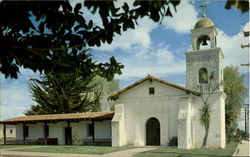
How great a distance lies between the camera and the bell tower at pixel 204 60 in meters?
23.5

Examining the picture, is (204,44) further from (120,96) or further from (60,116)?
(60,116)

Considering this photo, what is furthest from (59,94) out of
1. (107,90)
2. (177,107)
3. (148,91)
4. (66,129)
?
(177,107)

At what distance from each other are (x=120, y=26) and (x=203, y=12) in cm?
2221

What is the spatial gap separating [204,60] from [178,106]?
4114 mm

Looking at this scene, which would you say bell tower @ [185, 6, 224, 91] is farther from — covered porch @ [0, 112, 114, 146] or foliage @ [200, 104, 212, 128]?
covered porch @ [0, 112, 114, 146]

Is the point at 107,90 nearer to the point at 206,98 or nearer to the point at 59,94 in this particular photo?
the point at 59,94

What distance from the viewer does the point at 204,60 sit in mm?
23938

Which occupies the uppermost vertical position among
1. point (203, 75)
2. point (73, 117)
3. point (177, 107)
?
point (203, 75)

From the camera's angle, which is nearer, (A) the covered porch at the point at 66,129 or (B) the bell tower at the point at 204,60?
(B) the bell tower at the point at 204,60

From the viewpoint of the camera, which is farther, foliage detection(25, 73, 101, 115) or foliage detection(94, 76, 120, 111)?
foliage detection(94, 76, 120, 111)

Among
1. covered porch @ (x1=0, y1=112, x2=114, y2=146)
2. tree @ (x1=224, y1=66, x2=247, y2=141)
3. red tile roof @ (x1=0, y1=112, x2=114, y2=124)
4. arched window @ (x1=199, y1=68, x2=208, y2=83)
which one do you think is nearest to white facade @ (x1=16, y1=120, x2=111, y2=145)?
covered porch @ (x1=0, y1=112, x2=114, y2=146)

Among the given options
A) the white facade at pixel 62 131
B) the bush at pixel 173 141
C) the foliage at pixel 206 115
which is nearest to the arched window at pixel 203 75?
the foliage at pixel 206 115

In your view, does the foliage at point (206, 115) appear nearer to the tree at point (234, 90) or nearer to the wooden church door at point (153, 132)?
the wooden church door at point (153, 132)

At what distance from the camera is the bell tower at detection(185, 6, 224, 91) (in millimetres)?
23500
